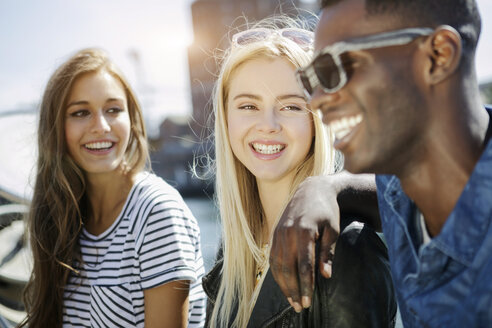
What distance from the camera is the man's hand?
3.98ft

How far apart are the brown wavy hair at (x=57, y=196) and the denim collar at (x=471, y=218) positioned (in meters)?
2.18

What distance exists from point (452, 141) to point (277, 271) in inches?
24.2

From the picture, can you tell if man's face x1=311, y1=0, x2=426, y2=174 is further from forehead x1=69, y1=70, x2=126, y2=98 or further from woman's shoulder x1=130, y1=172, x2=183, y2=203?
forehead x1=69, y1=70, x2=126, y2=98

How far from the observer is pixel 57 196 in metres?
2.86

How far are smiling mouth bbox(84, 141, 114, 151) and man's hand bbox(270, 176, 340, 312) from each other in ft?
5.85

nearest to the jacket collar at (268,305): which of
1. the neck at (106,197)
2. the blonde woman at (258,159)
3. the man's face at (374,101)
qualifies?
the blonde woman at (258,159)

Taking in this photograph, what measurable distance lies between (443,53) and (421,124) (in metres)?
0.19

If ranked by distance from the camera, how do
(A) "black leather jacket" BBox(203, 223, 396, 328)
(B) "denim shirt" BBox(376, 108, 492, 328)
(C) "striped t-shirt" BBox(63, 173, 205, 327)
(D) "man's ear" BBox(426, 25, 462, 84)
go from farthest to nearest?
(C) "striped t-shirt" BBox(63, 173, 205, 327)
(A) "black leather jacket" BBox(203, 223, 396, 328)
(D) "man's ear" BBox(426, 25, 462, 84)
(B) "denim shirt" BBox(376, 108, 492, 328)

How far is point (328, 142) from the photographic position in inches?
81.2

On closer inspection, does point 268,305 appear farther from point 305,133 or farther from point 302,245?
point 305,133

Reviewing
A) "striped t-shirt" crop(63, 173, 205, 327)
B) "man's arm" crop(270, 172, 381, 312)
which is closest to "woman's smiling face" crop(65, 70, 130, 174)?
"striped t-shirt" crop(63, 173, 205, 327)

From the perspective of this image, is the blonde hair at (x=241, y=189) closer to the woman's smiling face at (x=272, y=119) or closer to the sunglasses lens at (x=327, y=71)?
the woman's smiling face at (x=272, y=119)

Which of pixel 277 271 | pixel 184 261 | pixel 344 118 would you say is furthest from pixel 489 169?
pixel 184 261

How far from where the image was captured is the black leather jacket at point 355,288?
1448 millimetres
